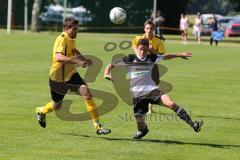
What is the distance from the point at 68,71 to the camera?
1342cm

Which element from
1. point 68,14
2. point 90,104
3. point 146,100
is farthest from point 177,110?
point 68,14

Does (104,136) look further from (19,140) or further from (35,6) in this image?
(35,6)

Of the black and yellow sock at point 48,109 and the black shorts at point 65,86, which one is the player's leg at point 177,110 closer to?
the black shorts at point 65,86

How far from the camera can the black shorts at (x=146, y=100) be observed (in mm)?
12591

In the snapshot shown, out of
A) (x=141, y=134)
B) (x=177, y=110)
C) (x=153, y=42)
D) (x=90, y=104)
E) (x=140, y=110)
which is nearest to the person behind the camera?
(x=177, y=110)

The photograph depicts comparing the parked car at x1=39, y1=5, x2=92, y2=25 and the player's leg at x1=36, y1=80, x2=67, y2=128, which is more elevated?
the player's leg at x1=36, y1=80, x2=67, y2=128

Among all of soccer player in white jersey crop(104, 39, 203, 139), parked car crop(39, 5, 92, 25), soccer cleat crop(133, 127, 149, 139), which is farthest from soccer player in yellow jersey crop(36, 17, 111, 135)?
parked car crop(39, 5, 92, 25)

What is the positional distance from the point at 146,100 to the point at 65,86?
67.5 inches

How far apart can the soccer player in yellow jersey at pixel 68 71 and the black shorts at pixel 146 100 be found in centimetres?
73

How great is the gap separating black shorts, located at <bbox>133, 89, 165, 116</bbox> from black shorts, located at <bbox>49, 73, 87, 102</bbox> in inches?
48.6

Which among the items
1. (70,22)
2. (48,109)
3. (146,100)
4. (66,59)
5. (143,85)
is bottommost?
(48,109)

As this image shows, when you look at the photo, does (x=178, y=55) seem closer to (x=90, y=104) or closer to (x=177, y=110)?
(x=177, y=110)

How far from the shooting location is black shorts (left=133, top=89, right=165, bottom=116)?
12591mm

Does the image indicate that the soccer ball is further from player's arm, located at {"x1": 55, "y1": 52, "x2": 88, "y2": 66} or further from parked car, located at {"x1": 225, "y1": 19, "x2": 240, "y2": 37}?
parked car, located at {"x1": 225, "y1": 19, "x2": 240, "y2": 37}
